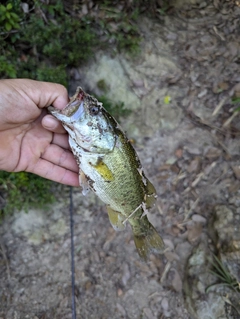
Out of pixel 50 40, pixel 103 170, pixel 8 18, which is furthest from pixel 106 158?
pixel 8 18

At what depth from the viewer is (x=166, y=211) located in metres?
3.42

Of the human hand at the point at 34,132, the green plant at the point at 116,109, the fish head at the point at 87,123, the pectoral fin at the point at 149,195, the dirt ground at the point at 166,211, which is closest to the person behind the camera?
the fish head at the point at 87,123

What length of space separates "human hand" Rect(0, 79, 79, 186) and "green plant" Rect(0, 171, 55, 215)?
325 millimetres

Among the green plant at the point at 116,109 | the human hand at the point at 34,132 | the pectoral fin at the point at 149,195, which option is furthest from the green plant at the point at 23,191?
the pectoral fin at the point at 149,195

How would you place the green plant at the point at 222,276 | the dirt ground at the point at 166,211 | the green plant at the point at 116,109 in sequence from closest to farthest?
the green plant at the point at 222,276
the dirt ground at the point at 166,211
the green plant at the point at 116,109

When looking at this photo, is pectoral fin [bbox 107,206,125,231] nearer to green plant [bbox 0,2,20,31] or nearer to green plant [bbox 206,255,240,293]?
green plant [bbox 206,255,240,293]

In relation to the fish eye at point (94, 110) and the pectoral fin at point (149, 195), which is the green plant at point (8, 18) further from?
the pectoral fin at point (149, 195)

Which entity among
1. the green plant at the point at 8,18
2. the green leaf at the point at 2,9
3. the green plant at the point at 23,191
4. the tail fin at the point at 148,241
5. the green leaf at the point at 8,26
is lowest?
the green plant at the point at 23,191

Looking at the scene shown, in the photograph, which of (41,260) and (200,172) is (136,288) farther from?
(200,172)

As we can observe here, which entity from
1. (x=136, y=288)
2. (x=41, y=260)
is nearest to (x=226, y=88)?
(x=136, y=288)

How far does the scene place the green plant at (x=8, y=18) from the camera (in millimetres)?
2855

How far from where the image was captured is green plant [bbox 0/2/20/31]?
9.37 ft

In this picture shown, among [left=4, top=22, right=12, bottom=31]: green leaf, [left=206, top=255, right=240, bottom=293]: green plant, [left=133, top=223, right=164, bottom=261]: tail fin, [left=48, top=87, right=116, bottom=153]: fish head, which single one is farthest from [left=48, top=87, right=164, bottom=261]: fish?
[left=4, top=22, right=12, bottom=31]: green leaf

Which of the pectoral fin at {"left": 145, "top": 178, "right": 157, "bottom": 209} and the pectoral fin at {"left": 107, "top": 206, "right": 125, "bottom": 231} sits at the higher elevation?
the pectoral fin at {"left": 145, "top": 178, "right": 157, "bottom": 209}
